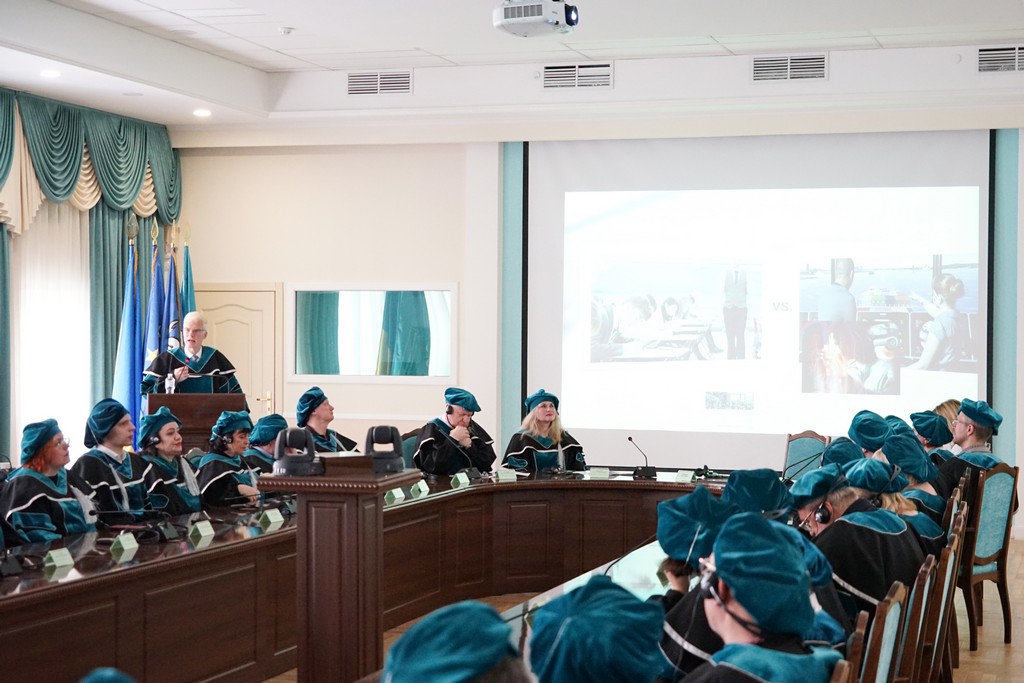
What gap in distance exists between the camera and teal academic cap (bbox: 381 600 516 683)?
135cm

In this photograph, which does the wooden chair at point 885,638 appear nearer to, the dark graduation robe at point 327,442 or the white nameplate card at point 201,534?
the white nameplate card at point 201,534

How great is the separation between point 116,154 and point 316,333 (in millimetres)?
2233

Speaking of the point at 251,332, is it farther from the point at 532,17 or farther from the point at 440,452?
the point at 532,17

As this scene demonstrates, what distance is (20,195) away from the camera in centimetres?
789

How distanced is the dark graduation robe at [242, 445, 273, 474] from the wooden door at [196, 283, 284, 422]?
11.9 ft

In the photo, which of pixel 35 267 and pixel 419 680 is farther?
pixel 35 267

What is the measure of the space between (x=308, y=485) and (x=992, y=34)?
6.42m

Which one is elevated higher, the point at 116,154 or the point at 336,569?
the point at 116,154

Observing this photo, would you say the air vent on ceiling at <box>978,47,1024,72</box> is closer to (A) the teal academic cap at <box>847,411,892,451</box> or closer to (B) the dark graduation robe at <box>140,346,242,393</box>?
(A) the teal academic cap at <box>847,411,892,451</box>

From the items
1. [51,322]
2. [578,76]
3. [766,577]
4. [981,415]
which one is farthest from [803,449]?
[766,577]

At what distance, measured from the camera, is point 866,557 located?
10.5 ft

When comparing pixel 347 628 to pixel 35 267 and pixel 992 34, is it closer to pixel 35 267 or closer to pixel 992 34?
pixel 35 267

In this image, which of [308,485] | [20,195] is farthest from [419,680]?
[20,195]

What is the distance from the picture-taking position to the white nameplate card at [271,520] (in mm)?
4707
